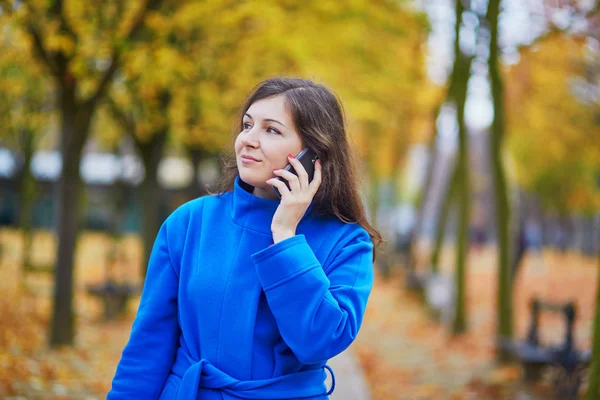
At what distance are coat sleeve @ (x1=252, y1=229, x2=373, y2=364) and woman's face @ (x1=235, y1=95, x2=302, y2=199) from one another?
263mm

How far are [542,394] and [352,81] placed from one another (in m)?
12.3

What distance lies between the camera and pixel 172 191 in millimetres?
47656

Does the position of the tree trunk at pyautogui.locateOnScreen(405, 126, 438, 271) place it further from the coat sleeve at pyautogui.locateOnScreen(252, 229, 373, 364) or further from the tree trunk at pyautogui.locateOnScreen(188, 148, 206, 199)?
the coat sleeve at pyautogui.locateOnScreen(252, 229, 373, 364)

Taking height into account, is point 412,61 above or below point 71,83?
above

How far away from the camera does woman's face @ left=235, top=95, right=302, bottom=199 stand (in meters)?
2.38

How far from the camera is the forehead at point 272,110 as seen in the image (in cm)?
239

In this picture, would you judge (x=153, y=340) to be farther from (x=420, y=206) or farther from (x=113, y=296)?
(x=420, y=206)

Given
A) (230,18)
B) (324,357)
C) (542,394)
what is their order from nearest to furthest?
1. (324,357)
2. (542,394)
3. (230,18)

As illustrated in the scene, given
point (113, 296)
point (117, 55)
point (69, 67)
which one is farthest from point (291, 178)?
point (113, 296)


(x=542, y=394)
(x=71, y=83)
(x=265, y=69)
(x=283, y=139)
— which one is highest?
(x=265, y=69)

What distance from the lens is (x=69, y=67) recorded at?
9477 mm

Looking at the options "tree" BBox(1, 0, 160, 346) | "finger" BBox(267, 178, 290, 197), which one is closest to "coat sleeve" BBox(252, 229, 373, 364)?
"finger" BBox(267, 178, 290, 197)

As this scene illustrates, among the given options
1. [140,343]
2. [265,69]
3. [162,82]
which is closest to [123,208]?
Result: [265,69]

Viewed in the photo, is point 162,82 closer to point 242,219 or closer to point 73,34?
point 73,34
